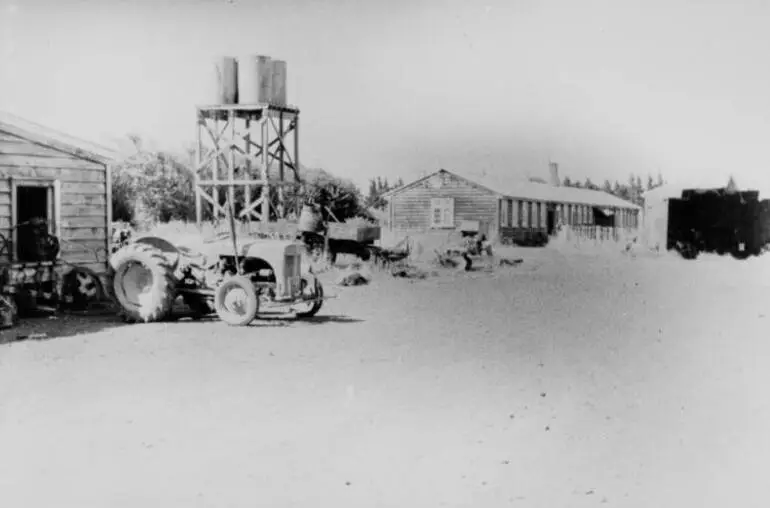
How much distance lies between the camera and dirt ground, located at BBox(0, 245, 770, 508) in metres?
3.17

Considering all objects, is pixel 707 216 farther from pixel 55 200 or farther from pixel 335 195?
pixel 55 200

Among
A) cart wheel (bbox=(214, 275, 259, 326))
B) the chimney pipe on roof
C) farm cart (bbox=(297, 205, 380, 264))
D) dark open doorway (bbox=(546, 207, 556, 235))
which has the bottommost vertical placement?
cart wheel (bbox=(214, 275, 259, 326))

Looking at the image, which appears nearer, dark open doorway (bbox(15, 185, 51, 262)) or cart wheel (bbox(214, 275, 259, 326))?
cart wheel (bbox(214, 275, 259, 326))

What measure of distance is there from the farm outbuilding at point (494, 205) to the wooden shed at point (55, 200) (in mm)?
1856


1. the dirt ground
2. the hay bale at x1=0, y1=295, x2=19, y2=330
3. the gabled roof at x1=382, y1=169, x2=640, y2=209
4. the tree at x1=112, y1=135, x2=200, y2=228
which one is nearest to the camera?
the dirt ground

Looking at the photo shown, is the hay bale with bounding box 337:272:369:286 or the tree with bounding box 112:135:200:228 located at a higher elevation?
the tree with bounding box 112:135:200:228

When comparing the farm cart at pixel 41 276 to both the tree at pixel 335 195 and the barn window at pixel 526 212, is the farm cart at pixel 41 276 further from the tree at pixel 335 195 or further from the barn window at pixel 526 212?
the barn window at pixel 526 212

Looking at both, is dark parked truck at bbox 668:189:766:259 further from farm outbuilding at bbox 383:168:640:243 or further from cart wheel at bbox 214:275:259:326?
cart wheel at bbox 214:275:259:326

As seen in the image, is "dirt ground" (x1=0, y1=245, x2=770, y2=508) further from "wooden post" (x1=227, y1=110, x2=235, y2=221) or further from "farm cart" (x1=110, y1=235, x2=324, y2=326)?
"wooden post" (x1=227, y1=110, x2=235, y2=221)

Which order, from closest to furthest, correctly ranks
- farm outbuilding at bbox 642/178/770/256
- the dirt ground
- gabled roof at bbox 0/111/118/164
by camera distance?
1. the dirt ground
2. farm outbuilding at bbox 642/178/770/256
3. gabled roof at bbox 0/111/118/164

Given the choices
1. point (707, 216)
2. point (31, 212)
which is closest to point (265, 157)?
point (707, 216)

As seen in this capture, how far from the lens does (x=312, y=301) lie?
4.24 metres

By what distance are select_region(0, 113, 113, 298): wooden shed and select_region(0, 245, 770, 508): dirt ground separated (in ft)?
4.48

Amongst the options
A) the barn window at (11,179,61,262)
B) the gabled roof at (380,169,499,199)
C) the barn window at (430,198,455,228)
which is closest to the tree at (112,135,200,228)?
the barn window at (11,179,61,262)
